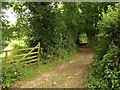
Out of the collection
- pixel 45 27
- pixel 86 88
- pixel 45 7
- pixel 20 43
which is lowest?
pixel 86 88

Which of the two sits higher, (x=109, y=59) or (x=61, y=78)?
(x=109, y=59)

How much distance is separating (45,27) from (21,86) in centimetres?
519

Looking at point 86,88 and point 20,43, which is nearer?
point 86,88

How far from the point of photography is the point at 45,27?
502 inches

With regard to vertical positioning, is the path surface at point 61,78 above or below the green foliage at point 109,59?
below

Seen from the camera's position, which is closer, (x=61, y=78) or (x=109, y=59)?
(x=109, y=59)

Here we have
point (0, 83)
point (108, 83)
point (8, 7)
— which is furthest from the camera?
point (8, 7)

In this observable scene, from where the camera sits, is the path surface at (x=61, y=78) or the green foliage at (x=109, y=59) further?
the path surface at (x=61, y=78)

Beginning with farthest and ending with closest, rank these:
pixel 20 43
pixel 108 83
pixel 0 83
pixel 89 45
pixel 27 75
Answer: pixel 89 45 < pixel 20 43 < pixel 27 75 < pixel 0 83 < pixel 108 83

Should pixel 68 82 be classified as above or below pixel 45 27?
below

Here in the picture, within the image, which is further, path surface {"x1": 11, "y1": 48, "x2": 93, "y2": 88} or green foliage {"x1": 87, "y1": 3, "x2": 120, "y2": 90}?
path surface {"x1": 11, "y1": 48, "x2": 93, "y2": 88}

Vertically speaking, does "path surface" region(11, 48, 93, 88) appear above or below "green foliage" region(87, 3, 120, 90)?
below

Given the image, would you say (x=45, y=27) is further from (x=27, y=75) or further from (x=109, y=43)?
(x=109, y=43)

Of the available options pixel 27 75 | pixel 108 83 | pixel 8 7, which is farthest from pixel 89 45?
pixel 108 83
